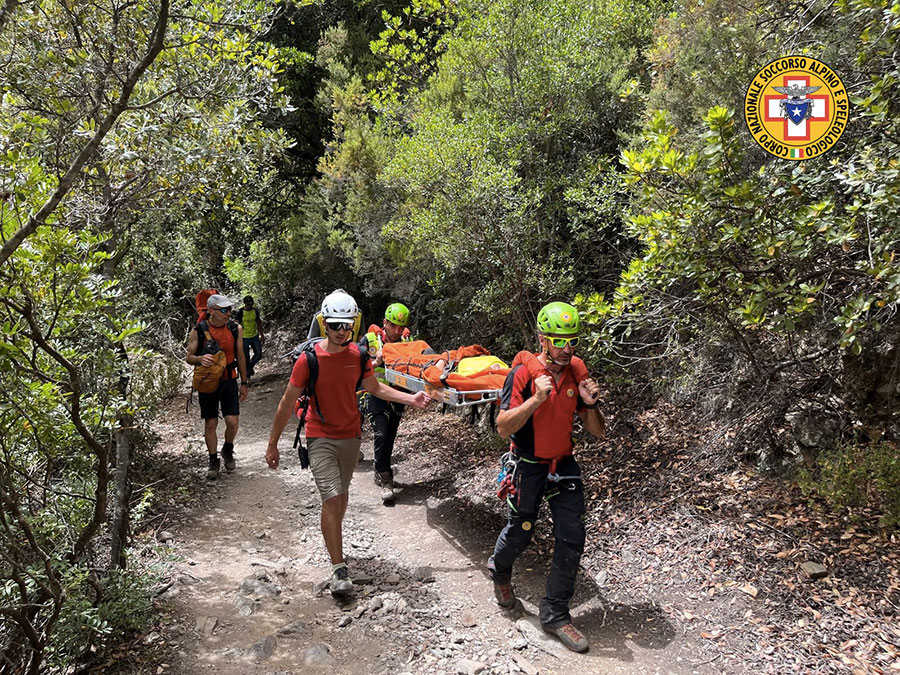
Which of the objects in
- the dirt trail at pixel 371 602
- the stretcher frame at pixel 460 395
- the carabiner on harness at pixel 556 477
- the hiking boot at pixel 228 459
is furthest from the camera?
the hiking boot at pixel 228 459

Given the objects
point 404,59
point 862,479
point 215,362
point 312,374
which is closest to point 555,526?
point 312,374

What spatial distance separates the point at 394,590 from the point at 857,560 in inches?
144

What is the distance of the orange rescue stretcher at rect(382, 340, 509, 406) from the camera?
552 cm

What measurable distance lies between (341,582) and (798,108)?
206 inches

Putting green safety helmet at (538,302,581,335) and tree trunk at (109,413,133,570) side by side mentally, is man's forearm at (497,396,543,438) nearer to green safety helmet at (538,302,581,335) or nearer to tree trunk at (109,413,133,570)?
green safety helmet at (538,302,581,335)

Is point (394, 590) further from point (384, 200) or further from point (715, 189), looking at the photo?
point (384, 200)

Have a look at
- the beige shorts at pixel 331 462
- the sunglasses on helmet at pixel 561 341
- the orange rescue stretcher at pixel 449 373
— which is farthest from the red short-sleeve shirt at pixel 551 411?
the beige shorts at pixel 331 462

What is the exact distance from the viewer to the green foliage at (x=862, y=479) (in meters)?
4.34

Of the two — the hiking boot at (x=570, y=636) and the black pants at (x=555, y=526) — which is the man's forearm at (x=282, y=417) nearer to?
the black pants at (x=555, y=526)

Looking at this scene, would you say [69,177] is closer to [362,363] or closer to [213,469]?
[362,363]

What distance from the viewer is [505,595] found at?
459 cm

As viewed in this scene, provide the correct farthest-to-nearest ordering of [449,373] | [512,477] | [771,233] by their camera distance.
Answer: [449,373] < [512,477] < [771,233]

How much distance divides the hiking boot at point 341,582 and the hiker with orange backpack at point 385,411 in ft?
6.56

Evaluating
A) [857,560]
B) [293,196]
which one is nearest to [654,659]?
[857,560]
